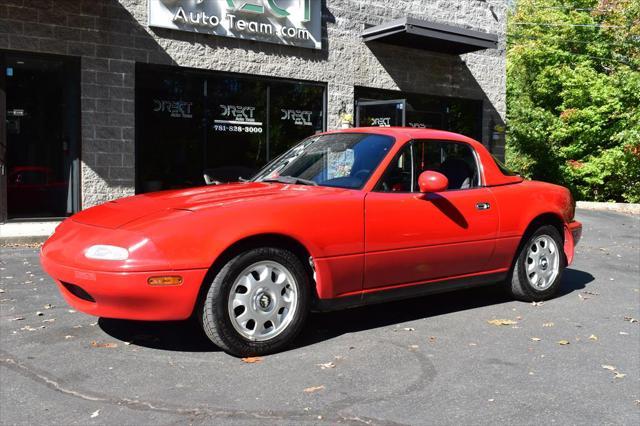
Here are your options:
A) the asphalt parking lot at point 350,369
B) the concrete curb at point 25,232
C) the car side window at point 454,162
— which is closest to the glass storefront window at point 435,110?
the concrete curb at point 25,232

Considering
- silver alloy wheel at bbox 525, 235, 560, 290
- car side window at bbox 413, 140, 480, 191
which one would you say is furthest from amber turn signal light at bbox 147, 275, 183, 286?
silver alloy wheel at bbox 525, 235, 560, 290

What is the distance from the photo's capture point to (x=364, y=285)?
4688mm

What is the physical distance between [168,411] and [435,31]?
1232 centimetres

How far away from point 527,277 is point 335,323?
197cm

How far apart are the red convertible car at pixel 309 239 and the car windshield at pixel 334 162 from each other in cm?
1

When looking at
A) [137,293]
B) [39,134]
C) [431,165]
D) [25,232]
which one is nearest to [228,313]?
[137,293]

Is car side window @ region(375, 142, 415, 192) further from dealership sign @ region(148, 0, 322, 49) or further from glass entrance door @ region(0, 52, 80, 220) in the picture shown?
dealership sign @ region(148, 0, 322, 49)

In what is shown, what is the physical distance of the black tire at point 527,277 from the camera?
233 inches

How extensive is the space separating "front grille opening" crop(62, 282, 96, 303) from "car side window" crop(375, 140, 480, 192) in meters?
2.11

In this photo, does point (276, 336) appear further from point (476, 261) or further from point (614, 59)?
point (614, 59)

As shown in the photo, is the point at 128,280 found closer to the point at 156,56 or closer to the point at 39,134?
the point at 39,134

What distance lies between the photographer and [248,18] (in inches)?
502

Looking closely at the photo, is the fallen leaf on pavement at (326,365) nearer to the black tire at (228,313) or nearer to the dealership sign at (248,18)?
the black tire at (228,313)

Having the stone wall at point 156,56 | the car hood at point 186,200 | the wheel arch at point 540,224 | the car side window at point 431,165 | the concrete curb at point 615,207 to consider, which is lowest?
the concrete curb at point 615,207
